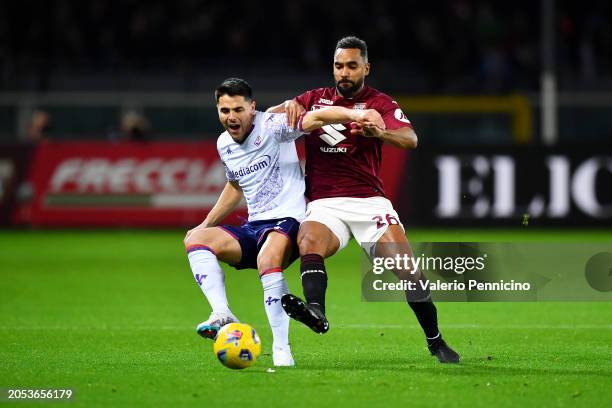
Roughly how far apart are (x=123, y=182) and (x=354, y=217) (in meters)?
14.1

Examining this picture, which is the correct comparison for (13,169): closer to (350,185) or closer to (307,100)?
(307,100)

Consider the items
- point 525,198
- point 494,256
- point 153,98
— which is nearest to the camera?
point 494,256

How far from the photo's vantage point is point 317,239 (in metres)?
8.07

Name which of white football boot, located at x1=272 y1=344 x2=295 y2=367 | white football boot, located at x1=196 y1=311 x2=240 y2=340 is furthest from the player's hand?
white football boot, located at x1=272 y1=344 x2=295 y2=367

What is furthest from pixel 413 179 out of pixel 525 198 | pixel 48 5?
pixel 48 5

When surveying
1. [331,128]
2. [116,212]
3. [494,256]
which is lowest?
[116,212]

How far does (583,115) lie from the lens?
24.9 m

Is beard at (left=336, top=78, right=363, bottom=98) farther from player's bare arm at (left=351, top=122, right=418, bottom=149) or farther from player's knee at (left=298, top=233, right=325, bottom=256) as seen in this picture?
player's knee at (left=298, top=233, right=325, bottom=256)

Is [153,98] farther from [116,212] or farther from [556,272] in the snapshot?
[556,272]

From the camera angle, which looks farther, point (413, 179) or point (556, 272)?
point (413, 179)

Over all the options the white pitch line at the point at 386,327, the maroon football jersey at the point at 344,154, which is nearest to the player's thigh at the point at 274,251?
the maroon football jersey at the point at 344,154

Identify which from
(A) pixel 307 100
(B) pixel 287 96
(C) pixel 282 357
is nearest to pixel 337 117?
(A) pixel 307 100

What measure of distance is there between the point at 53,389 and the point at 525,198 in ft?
49.9

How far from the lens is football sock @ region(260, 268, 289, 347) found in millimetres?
7949
